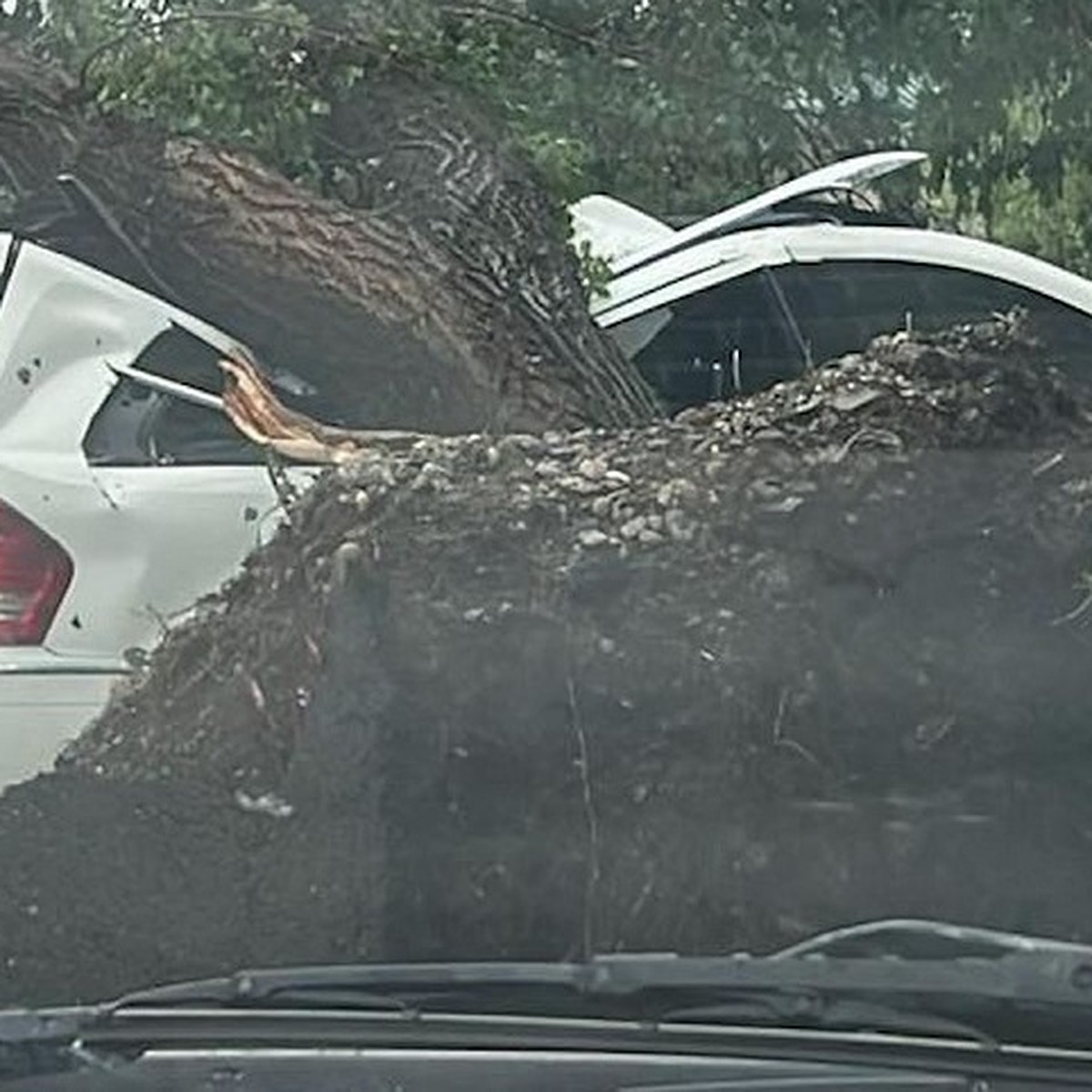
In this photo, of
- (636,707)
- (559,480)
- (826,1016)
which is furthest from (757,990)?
(559,480)

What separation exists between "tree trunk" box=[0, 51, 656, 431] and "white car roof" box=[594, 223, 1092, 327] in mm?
82

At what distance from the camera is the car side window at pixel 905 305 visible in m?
3.25

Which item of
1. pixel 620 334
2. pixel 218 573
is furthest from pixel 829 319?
pixel 218 573

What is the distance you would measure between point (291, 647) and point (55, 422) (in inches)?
21.2

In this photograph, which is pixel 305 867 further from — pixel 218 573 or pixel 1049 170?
pixel 1049 170

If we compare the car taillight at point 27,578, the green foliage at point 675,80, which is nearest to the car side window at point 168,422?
the car taillight at point 27,578

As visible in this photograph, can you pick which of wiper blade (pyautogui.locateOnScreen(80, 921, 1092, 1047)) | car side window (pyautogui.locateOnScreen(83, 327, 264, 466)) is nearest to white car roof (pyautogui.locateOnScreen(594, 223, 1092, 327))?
car side window (pyautogui.locateOnScreen(83, 327, 264, 466))

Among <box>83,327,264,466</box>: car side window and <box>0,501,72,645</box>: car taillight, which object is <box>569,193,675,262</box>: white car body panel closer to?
<box>83,327,264,466</box>: car side window

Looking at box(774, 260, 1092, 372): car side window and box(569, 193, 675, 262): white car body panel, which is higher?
box(569, 193, 675, 262): white car body panel

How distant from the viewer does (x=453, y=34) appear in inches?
133

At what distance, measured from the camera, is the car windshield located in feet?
10.2

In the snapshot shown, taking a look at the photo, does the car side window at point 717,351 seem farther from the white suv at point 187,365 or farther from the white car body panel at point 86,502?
the white car body panel at point 86,502

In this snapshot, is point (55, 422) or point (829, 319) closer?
point (829, 319)

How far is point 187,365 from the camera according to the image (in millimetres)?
3529
